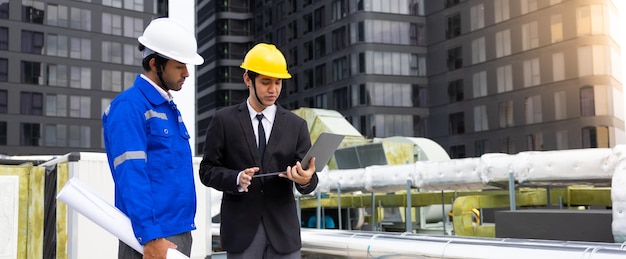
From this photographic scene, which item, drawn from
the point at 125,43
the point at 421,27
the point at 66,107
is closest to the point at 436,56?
the point at 421,27

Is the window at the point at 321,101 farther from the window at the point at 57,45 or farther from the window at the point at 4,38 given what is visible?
the window at the point at 4,38

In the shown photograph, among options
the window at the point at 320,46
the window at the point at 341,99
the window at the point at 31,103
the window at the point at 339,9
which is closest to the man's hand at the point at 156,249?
the window at the point at 31,103

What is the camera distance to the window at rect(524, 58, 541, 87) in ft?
163

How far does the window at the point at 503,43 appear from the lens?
52188mm

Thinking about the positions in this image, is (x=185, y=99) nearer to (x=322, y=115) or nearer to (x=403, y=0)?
(x=322, y=115)

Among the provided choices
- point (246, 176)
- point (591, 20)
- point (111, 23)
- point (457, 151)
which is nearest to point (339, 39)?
point (457, 151)

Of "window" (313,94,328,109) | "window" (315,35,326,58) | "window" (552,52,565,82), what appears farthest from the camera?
"window" (315,35,326,58)

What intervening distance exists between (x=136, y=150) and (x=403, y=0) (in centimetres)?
5876

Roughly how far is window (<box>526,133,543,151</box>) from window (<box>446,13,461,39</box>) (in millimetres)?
10988

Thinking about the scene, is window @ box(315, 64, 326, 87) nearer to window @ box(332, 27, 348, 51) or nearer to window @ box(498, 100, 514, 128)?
window @ box(332, 27, 348, 51)

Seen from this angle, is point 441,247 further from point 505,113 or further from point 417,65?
point 417,65

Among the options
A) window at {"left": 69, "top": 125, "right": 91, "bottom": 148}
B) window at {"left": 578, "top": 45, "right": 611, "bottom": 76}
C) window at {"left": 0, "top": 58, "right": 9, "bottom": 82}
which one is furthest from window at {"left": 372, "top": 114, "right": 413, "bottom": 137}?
window at {"left": 0, "top": 58, "right": 9, "bottom": 82}

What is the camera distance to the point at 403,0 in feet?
197

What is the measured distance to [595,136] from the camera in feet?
149
